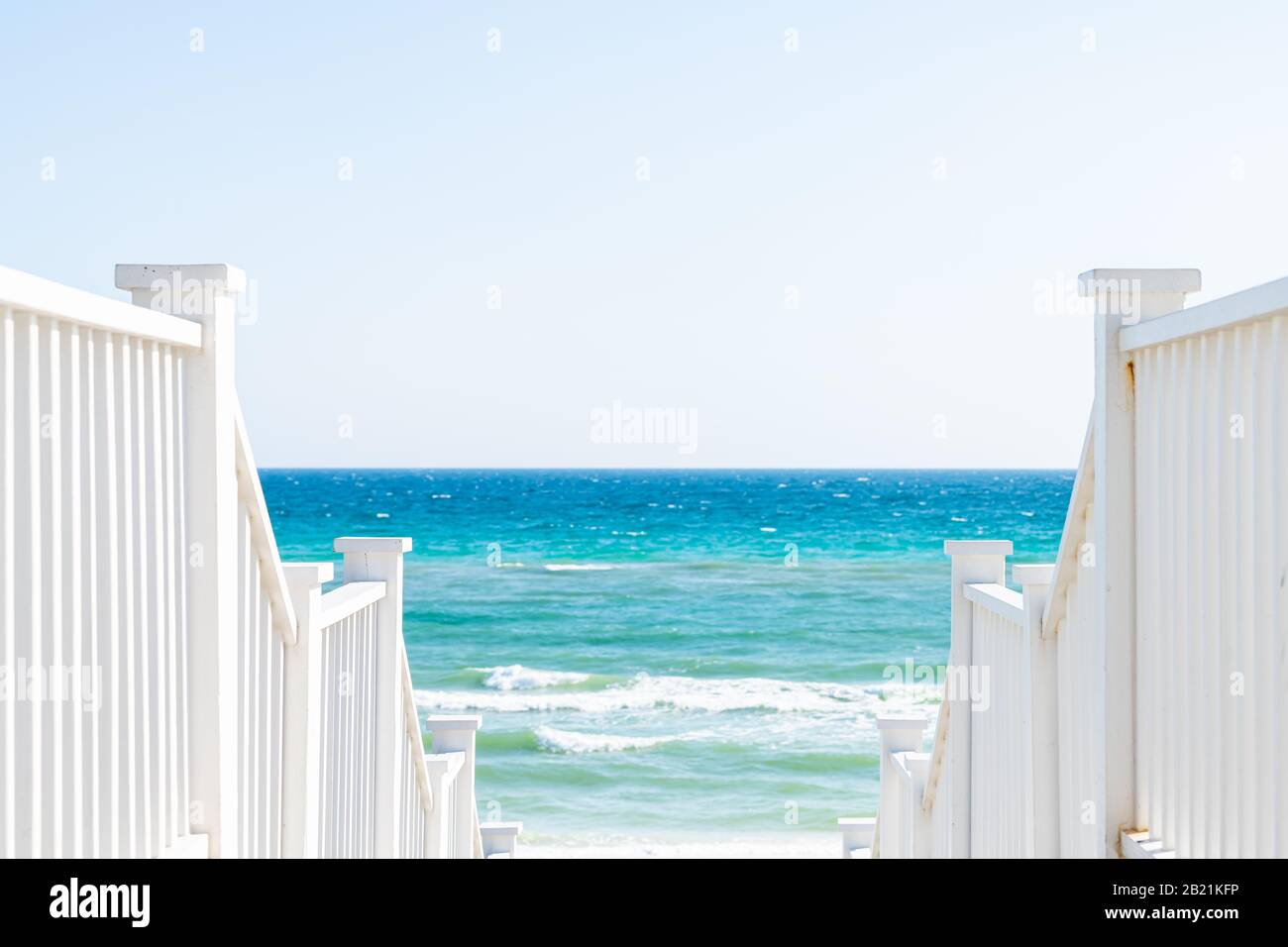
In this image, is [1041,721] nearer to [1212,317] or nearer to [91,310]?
[1212,317]

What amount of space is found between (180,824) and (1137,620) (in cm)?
198

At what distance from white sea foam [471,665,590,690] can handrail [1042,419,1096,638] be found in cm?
1321

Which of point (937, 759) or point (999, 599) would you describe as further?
point (937, 759)

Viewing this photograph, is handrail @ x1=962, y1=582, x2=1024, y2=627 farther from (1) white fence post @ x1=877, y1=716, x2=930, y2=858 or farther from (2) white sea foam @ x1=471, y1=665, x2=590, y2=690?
(2) white sea foam @ x1=471, y1=665, x2=590, y2=690

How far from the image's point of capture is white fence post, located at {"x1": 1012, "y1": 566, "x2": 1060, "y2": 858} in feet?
9.09

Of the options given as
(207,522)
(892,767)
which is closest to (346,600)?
(207,522)

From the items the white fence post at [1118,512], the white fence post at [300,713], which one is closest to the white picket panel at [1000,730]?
the white fence post at [1118,512]

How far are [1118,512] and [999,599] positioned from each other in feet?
2.83

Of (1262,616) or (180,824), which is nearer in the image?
(1262,616)

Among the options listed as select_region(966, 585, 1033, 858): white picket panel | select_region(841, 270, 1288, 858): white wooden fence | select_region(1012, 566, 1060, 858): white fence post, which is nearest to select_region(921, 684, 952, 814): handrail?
select_region(966, 585, 1033, 858): white picket panel

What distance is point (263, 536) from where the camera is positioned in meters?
2.46
